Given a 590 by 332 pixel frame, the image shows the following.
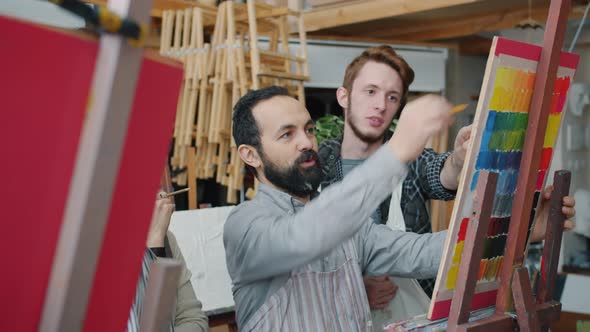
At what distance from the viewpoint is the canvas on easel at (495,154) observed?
4.71 feet

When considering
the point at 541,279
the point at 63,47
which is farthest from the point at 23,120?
the point at 541,279

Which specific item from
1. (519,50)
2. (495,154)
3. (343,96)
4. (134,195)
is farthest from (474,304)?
(343,96)

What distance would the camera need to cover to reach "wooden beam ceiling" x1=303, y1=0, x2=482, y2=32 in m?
4.50

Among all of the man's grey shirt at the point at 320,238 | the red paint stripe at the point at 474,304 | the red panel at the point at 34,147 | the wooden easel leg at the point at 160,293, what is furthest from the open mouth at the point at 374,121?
the red panel at the point at 34,147

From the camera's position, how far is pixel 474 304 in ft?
5.07

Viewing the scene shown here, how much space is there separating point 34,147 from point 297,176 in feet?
2.97

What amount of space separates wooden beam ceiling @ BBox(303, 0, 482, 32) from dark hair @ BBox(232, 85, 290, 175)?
2994 millimetres

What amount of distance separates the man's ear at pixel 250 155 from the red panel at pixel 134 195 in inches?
31.1

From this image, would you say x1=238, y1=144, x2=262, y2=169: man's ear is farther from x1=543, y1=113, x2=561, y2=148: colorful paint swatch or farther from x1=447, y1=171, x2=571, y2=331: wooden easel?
x1=543, y1=113, x2=561, y2=148: colorful paint swatch

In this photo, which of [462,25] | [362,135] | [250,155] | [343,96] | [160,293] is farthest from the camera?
[462,25]

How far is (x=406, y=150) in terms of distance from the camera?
47.8 inches

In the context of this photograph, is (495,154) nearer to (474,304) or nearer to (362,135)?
(474,304)

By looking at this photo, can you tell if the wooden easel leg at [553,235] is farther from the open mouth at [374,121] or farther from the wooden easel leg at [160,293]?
the wooden easel leg at [160,293]

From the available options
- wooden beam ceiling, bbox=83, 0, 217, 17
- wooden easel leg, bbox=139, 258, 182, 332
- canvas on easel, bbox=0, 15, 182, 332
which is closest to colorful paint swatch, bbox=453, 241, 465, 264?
wooden easel leg, bbox=139, 258, 182, 332
